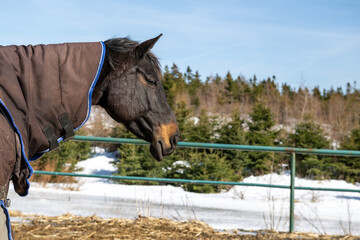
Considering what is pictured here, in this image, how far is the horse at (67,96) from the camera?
5.61ft

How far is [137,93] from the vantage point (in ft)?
7.83

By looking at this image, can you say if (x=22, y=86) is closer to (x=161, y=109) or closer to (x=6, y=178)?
(x=6, y=178)

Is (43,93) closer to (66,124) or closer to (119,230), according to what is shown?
(66,124)

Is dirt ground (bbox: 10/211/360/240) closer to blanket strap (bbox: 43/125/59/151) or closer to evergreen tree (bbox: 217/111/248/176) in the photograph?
blanket strap (bbox: 43/125/59/151)

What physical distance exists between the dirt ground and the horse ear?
2326 millimetres

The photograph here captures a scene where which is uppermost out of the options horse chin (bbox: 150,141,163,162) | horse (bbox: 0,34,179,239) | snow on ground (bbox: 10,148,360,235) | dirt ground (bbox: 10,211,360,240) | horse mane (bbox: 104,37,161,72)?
horse mane (bbox: 104,37,161,72)

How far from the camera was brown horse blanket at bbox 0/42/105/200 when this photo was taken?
1.73 m

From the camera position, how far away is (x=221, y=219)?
18.2 ft

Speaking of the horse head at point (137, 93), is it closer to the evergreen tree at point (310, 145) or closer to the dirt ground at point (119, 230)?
the dirt ground at point (119, 230)

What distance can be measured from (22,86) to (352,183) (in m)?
14.4

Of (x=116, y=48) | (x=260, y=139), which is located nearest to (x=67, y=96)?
(x=116, y=48)

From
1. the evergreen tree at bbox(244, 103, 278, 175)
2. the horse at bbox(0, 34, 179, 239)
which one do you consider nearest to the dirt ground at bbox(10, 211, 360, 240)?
the horse at bbox(0, 34, 179, 239)

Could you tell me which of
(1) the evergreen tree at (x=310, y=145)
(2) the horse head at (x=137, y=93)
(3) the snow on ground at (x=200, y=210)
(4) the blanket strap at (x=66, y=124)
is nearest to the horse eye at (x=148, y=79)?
(2) the horse head at (x=137, y=93)

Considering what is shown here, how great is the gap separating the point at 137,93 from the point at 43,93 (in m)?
0.65
